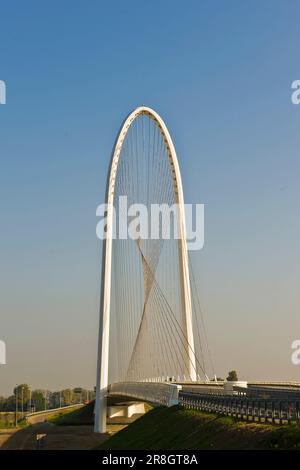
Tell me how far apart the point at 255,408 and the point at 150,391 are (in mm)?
30115

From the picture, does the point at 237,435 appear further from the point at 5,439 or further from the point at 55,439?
the point at 5,439

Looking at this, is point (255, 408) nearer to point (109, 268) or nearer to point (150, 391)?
point (150, 391)

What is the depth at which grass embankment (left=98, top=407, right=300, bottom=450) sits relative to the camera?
90.7ft

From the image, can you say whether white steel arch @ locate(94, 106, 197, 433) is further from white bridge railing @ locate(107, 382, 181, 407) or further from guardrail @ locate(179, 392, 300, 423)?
guardrail @ locate(179, 392, 300, 423)

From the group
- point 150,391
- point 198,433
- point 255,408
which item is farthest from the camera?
point 150,391

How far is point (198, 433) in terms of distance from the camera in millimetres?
36000

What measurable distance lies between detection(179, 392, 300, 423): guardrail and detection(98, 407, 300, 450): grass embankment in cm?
50

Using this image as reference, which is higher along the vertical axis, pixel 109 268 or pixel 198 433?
pixel 109 268

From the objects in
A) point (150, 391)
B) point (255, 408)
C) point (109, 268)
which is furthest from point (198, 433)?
point (109, 268)

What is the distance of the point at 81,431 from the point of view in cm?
8500

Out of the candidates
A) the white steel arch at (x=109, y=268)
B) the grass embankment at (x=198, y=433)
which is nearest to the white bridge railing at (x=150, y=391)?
the grass embankment at (x=198, y=433)

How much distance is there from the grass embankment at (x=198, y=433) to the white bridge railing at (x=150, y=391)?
3.55 feet

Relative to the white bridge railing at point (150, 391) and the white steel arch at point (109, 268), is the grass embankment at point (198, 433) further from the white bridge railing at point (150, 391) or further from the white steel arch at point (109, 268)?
the white steel arch at point (109, 268)

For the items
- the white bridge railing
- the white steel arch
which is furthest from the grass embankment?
the white steel arch
